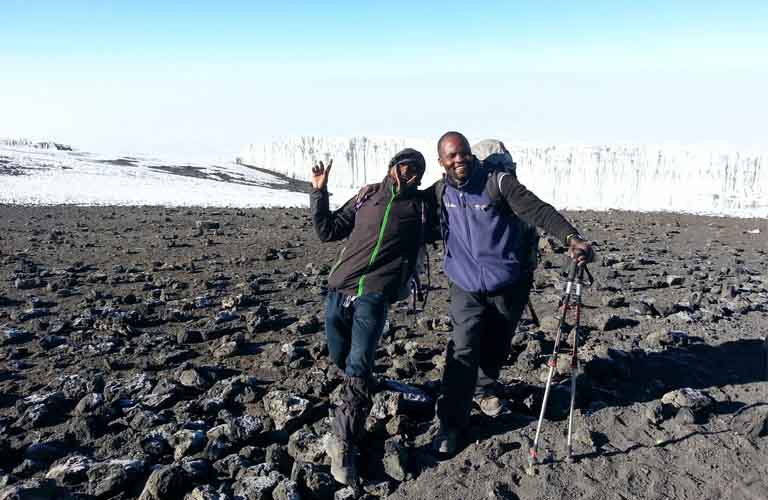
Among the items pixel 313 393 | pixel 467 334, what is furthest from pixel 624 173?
pixel 467 334

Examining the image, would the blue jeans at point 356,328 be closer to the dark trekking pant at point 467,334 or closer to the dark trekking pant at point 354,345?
the dark trekking pant at point 354,345

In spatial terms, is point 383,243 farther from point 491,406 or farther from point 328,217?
point 491,406

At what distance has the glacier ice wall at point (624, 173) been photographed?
35625 mm

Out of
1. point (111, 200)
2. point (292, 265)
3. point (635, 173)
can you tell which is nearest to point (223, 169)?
point (111, 200)

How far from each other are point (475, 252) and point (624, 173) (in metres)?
41.9

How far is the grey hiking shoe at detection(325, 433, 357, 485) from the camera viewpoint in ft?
12.9

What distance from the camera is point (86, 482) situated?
13.1ft

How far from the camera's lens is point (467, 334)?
4.36 meters

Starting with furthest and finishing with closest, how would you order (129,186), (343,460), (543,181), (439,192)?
(543,181) < (129,186) < (439,192) < (343,460)

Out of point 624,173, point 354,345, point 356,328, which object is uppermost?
point 624,173

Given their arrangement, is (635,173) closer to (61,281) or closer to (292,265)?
(292,265)

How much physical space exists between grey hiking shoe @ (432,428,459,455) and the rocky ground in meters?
0.08

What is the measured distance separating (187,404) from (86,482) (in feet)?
4.05

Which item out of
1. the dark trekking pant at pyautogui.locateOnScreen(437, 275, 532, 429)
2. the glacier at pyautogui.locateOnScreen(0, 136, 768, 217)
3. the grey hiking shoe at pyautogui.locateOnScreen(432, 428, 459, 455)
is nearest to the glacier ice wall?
the glacier at pyautogui.locateOnScreen(0, 136, 768, 217)
